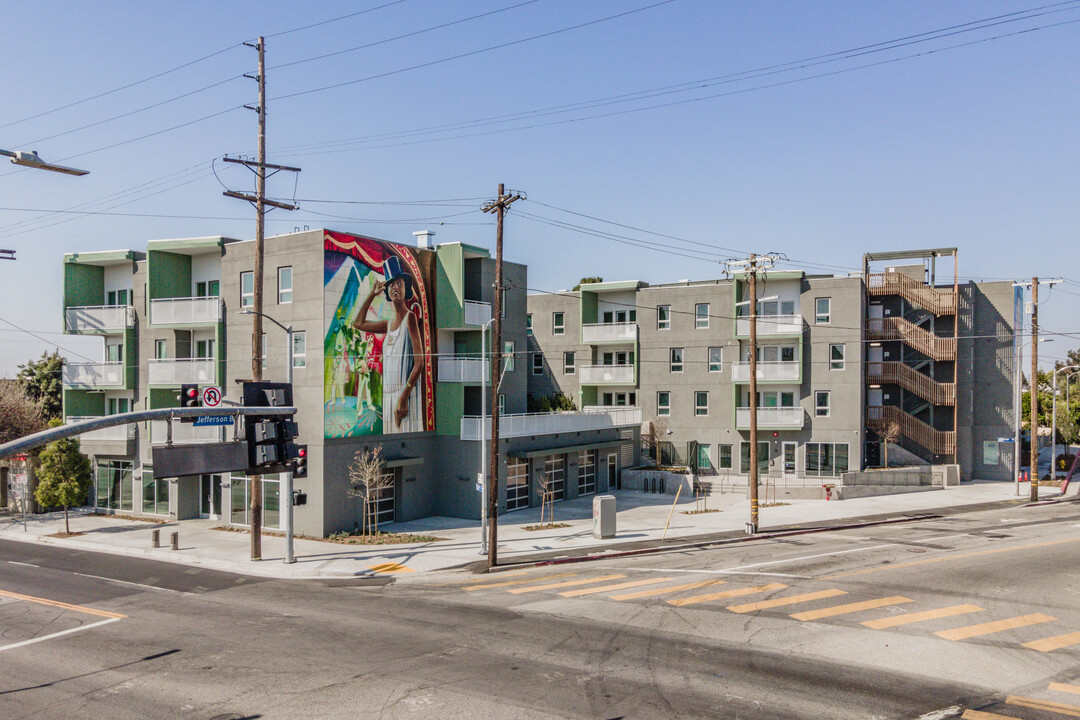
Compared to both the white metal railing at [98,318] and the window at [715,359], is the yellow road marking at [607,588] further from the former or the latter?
the white metal railing at [98,318]

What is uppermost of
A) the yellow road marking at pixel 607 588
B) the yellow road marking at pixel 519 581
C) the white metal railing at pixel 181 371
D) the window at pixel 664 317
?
the window at pixel 664 317

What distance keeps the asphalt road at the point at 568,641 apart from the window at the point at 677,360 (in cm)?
2505

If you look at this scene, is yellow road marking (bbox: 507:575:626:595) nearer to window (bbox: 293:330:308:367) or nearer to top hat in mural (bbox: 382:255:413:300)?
window (bbox: 293:330:308:367)

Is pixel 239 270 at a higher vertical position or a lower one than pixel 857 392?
higher

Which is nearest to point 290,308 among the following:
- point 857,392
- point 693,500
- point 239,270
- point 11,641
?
point 239,270

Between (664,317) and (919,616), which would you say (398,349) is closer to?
(664,317)

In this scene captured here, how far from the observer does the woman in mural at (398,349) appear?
33.1 metres

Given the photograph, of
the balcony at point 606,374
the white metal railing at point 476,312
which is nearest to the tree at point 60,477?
the white metal railing at point 476,312

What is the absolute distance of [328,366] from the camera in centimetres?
3084

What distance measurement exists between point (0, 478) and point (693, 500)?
37549 millimetres

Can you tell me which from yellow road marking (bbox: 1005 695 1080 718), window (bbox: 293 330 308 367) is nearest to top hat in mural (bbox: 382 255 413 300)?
window (bbox: 293 330 308 367)

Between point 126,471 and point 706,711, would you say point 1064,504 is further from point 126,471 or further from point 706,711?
point 126,471

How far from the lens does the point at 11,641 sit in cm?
1673

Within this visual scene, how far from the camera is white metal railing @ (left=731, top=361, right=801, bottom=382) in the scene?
46469mm
